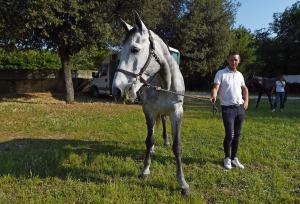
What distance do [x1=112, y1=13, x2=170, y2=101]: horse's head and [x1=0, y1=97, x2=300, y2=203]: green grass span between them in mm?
1476

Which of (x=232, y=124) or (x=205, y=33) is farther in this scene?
(x=205, y=33)

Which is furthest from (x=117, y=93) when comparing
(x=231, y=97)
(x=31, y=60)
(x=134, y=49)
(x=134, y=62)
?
(x=31, y=60)

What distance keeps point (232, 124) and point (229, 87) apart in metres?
0.65

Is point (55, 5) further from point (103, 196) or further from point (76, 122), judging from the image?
point (103, 196)

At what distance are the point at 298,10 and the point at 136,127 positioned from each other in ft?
147

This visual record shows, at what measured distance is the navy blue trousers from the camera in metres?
6.50

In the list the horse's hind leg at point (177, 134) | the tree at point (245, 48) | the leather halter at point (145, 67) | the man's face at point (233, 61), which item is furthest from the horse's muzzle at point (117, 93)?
the tree at point (245, 48)

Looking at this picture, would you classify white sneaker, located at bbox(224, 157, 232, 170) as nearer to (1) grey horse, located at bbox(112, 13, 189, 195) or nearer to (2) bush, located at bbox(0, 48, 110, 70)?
(1) grey horse, located at bbox(112, 13, 189, 195)

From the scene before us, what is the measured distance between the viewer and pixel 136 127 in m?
11.3

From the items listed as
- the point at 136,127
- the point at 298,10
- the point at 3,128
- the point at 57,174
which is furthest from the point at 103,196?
the point at 298,10

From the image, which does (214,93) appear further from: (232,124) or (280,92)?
(280,92)

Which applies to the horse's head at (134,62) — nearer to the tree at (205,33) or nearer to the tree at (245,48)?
the tree at (205,33)

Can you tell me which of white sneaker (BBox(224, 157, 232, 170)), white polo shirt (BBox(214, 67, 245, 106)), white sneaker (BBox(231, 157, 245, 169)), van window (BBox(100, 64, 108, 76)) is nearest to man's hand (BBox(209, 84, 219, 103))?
white polo shirt (BBox(214, 67, 245, 106))

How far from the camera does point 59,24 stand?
18.0 m
